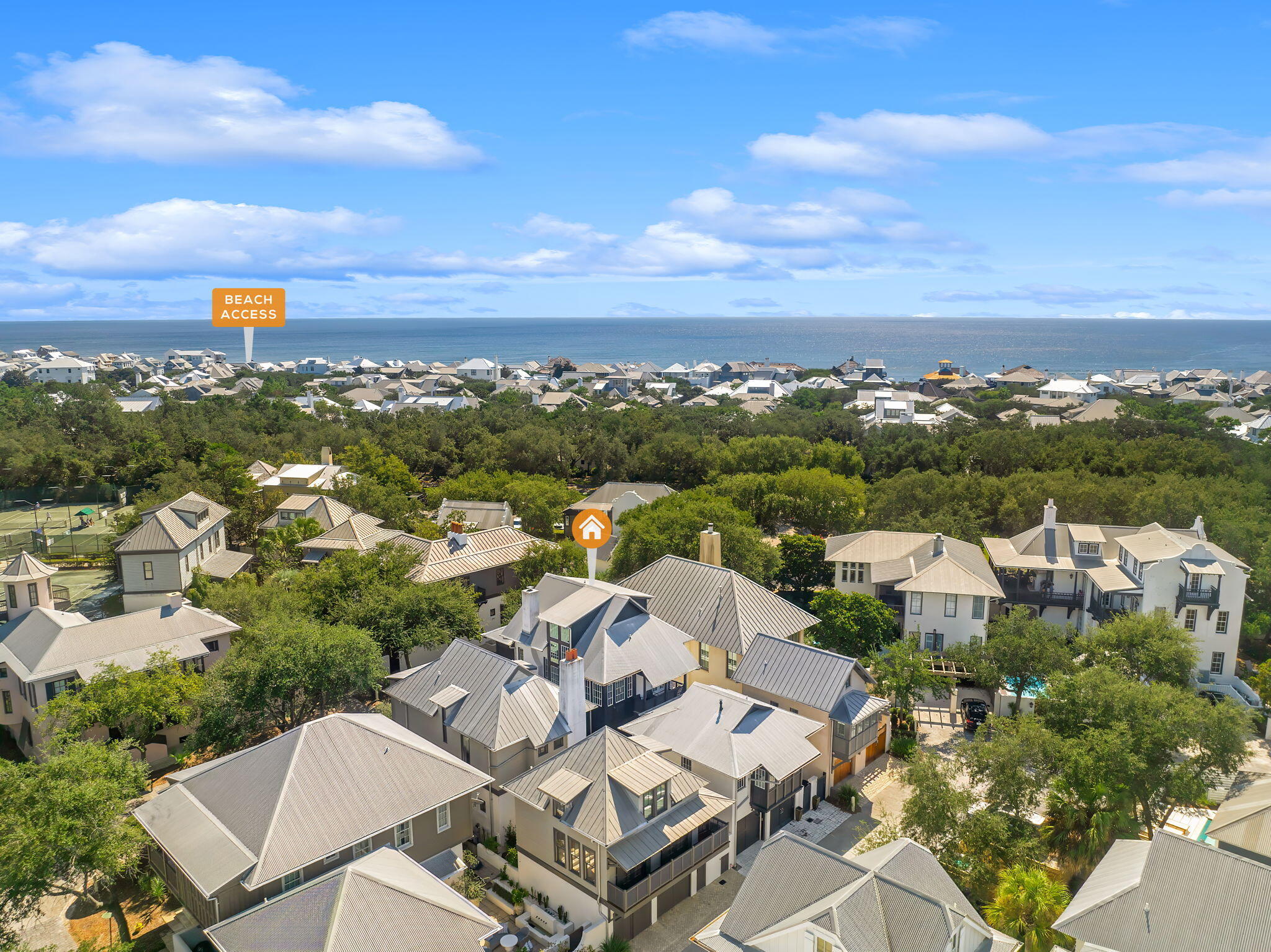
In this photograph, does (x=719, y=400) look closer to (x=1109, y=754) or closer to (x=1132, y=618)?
(x=1132, y=618)

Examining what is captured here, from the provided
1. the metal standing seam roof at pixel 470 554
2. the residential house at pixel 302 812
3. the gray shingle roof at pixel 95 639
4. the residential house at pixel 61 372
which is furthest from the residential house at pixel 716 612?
the residential house at pixel 61 372

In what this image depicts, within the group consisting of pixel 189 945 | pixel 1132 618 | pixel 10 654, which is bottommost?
pixel 189 945

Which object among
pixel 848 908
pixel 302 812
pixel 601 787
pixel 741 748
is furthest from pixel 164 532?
pixel 848 908

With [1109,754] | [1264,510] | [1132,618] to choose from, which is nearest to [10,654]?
[1109,754]

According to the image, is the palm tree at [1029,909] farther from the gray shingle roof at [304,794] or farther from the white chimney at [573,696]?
the gray shingle roof at [304,794]

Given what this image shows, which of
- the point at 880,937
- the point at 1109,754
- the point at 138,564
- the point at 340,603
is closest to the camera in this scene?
the point at 880,937

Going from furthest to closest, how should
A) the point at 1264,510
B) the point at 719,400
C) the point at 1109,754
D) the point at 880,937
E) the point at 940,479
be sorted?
the point at 719,400 < the point at 940,479 < the point at 1264,510 < the point at 1109,754 < the point at 880,937

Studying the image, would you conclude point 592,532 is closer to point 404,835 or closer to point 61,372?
point 404,835
